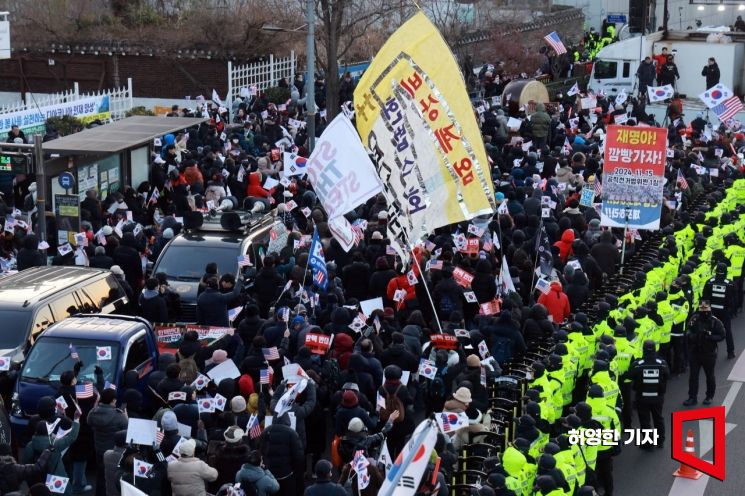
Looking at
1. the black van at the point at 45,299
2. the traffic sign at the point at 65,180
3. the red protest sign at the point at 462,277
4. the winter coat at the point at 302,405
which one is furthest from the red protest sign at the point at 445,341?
the traffic sign at the point at 65,180

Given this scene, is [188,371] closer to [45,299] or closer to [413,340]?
[45,299]

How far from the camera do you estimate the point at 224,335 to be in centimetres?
1536

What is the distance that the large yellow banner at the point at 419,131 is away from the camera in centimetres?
1510

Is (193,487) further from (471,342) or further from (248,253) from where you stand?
(248,253)

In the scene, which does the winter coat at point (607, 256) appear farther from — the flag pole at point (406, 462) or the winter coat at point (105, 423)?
the flag pole at point (406, 462)

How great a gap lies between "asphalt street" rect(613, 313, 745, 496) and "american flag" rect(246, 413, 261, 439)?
4.08 metres

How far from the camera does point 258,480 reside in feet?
38.0

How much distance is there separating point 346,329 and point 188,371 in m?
2.17

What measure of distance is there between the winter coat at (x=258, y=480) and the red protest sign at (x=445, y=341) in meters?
3.70

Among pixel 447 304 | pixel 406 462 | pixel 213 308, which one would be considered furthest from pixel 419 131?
pixel 406 462

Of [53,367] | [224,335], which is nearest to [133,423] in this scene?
[53,367]

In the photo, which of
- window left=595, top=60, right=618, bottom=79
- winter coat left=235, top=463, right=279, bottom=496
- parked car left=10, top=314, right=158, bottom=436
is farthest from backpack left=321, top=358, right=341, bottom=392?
window left=595, top=60, right=618, bottom=79

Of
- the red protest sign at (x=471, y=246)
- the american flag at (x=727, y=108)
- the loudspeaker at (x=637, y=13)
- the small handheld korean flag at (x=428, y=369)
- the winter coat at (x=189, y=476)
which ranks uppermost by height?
the loudspeaker at (x=637, y=13)

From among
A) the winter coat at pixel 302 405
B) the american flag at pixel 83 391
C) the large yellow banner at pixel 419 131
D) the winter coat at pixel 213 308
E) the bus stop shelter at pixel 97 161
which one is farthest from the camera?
the bus stop shelter at pixel 97 161
